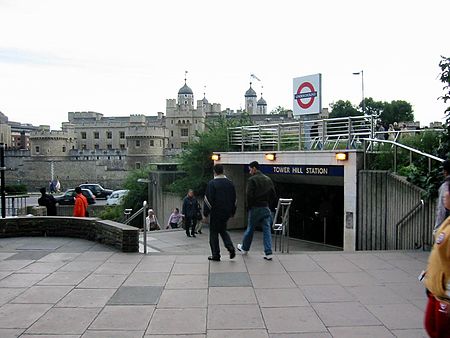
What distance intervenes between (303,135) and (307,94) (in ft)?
6.94

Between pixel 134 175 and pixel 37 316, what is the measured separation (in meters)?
25.2

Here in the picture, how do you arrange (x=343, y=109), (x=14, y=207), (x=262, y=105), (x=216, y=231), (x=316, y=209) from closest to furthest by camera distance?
1. (x=216, y=231)
2. (x=316, y=209)
3. (x=14, y=207)
4. (x=343, y=109)
5. (x=262, y=105)

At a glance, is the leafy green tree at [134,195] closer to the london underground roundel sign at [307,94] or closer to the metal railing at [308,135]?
the metal railing at [308,135]

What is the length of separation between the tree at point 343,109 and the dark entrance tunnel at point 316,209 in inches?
2439

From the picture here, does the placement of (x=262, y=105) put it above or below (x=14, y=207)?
above

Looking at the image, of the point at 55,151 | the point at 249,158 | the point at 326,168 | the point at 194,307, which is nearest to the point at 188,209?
the point at 249,158

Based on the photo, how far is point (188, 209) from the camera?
16.7m

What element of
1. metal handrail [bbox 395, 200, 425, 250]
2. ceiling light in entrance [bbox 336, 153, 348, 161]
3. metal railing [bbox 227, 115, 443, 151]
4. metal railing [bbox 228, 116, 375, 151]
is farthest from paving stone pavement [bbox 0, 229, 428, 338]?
metal railing [bbox 228, 116, 375, 151]

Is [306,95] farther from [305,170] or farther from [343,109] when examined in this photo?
[343,109]

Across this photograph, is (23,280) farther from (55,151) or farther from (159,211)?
(55,151)

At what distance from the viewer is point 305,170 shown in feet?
51.8

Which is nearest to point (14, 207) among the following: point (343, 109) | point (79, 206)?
point (79, 206)

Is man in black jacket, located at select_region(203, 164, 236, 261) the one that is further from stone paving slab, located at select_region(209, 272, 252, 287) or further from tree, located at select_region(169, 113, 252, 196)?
tree, located at select_region(169, 113, 252, 196)

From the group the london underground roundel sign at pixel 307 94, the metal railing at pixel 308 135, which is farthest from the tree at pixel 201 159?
the london underground roundel sign at pixel 307 94
